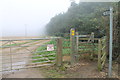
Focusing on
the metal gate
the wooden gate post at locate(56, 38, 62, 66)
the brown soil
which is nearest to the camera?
the brown soil

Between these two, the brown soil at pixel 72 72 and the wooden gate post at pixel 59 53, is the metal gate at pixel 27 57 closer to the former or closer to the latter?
the wooden gate post at pixel 59 53

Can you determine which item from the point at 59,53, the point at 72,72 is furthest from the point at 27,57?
the point at 72,72

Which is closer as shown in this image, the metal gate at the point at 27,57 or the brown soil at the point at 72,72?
the brown soil at the point at 72,72

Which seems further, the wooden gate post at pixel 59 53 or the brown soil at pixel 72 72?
the wooden gate post at pixel 59 53

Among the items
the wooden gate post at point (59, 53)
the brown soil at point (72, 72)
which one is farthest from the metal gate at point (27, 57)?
the brown soil at point (72, 72)

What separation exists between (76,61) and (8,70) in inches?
104

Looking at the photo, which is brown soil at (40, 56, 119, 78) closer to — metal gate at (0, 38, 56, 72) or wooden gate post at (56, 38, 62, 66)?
wooden gate post at (56, 38, 62, 66)

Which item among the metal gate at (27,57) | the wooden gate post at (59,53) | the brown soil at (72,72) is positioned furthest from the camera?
the wooden gate post at (59,53)

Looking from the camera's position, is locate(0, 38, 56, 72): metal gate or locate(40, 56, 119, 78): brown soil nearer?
locate(40, 56, 119, 78): brown soil

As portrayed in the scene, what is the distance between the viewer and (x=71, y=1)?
17.4 m

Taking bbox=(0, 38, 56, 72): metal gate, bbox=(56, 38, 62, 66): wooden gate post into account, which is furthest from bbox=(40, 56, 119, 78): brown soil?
bbox=(0, 38, 56, 72): metal gate

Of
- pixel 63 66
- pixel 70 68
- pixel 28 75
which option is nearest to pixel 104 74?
pixel 70 68

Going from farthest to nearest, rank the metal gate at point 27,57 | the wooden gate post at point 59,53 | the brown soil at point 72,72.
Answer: the wooden gate post at point 59,53, the metal gate at point 27,57, the brown soil at point 72,72

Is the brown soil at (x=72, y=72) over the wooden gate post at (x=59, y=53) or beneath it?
beneath
